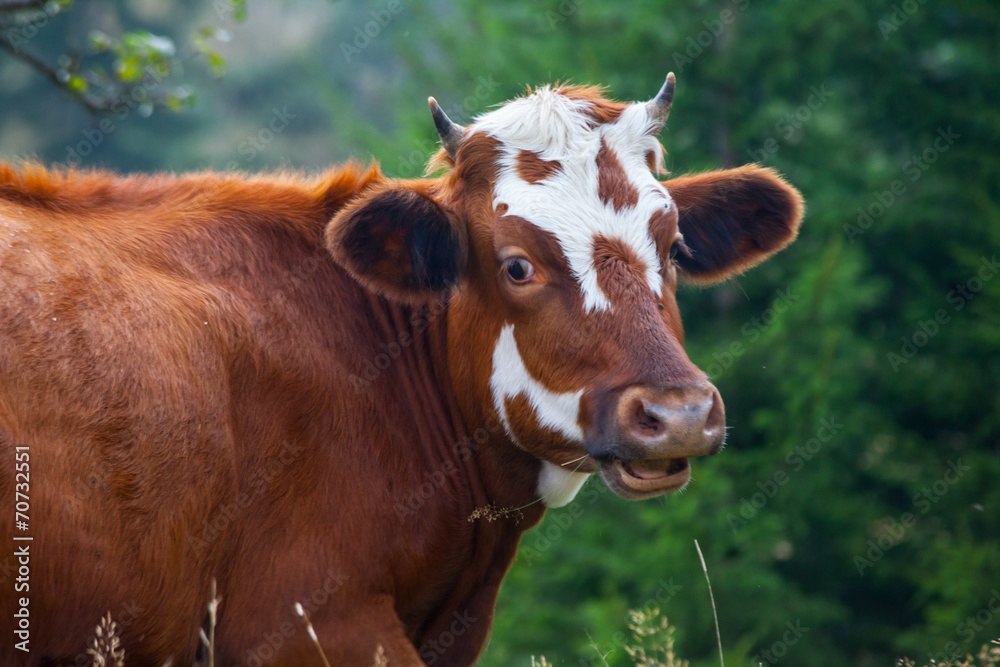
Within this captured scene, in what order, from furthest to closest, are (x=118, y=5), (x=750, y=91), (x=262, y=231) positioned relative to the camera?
1. (x=118, y=5)
2. (x=750, y=91)
3. (x=262, y=231)

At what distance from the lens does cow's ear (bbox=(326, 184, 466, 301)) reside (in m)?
4.06

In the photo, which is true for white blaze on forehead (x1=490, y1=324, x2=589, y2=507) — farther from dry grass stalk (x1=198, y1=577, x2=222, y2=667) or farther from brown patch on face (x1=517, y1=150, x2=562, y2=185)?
dry grass stalk (x1=198, y1=577, x2=222, y2=667)

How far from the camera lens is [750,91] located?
10.5 metres

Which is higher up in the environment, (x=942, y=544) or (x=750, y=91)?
(x=750, y=91)

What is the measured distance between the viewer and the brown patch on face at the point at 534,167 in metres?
4.09

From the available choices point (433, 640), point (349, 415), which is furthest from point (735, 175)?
point (433, 640)

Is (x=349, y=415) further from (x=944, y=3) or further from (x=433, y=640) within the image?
(x=944, y=3)

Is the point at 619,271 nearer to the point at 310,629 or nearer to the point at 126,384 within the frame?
the point at 310,629

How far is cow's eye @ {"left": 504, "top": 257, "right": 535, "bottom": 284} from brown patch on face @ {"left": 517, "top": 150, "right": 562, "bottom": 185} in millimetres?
359

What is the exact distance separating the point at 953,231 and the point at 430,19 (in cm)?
697

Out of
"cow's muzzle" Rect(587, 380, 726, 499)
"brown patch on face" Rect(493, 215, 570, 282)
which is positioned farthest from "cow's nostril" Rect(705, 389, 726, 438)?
"brown patch on face" Rect(493, 215, 570, 282)

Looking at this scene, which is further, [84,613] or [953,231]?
[953,231]

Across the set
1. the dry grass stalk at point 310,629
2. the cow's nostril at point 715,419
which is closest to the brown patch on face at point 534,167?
the cow's nostril at point 715,419

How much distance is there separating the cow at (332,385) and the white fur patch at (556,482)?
2 centimetres
